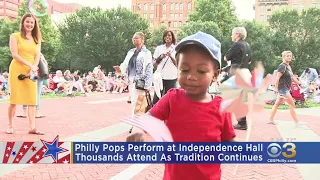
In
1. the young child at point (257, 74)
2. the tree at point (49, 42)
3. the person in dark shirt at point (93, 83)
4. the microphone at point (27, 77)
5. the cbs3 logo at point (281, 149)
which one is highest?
the tree at point (49, 42)

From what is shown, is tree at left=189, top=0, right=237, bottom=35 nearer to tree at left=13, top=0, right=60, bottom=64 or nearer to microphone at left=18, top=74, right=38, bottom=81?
tree at left=13, top=0, right=60, bottom=64

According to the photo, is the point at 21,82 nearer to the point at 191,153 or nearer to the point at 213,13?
the point at 191,153

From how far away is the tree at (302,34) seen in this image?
42406mm

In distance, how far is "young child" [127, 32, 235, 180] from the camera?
152 centimetres

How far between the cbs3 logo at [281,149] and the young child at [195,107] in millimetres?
927

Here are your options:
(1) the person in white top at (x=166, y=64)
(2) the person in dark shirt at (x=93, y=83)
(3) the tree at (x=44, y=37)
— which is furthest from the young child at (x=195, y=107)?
(3) the tree at (x=44, y=37)

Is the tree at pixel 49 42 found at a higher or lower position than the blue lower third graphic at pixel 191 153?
higher

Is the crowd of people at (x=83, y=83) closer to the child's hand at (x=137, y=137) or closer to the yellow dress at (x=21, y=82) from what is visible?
the yellow dress at (x=21, y=82)

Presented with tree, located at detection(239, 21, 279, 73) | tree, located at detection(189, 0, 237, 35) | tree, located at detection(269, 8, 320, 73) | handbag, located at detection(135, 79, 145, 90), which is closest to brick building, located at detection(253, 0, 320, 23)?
tree, located at detection(189, 0, 237, 35)

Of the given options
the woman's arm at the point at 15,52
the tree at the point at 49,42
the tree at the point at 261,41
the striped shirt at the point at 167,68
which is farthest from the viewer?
the tree at the point at 49,42

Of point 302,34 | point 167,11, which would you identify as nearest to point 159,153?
point 302,34

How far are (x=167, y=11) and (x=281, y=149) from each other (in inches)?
2889

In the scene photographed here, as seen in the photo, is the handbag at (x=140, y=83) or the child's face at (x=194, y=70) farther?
the handbag at (x=140, y=83)

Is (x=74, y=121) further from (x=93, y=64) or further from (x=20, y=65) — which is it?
(x=93, y=64)
